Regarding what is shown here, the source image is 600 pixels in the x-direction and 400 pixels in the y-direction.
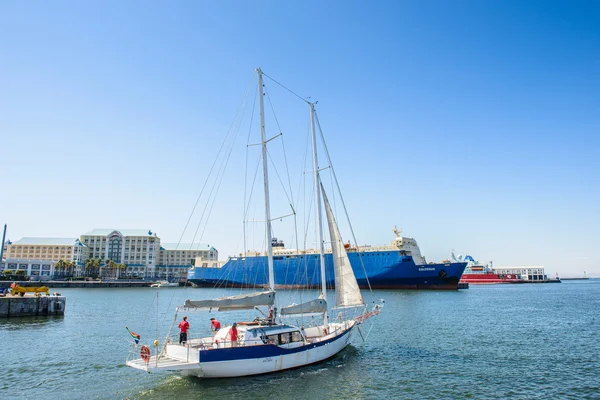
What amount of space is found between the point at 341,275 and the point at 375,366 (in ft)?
16.1

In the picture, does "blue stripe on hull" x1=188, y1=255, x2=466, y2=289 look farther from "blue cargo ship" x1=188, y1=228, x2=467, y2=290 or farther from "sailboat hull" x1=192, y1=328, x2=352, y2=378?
"sailboat hull" x1=192, y1=328, x2=352, y2=378

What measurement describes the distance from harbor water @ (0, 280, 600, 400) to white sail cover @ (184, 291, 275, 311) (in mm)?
2767

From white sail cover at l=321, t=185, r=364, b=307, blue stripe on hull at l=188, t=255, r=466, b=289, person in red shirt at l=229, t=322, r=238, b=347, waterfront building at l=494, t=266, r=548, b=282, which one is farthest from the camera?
A: waterfront building at l=494, t=266, r=548, b=282

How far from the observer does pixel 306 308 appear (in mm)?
18500

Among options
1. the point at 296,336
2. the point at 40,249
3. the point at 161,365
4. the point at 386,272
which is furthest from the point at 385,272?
the point at 40,249

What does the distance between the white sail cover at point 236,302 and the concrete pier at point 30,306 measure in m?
25.4

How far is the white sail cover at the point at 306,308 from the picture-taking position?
58.5 ft

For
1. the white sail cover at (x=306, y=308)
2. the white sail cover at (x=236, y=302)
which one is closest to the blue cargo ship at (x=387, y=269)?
the white sail cover at (x=306, y=308)

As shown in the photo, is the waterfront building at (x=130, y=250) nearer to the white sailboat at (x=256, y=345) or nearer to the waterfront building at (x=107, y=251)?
the waterfront building at (x=107, y=251)

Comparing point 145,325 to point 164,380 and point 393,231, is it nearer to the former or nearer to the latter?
point 164,380

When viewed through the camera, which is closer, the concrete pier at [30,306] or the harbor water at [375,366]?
the harbor water at [375,366]

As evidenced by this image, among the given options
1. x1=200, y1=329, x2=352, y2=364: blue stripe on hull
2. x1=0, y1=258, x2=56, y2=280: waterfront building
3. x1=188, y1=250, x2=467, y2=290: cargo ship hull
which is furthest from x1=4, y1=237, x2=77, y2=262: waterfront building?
x1=200, y1=329, x2=352, y2=364: blue stripe on hull

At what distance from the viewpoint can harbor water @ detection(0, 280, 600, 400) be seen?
14.5m

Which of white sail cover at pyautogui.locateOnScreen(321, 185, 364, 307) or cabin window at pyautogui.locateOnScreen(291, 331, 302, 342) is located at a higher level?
white sail cover at pyautogui.locateOnScreen(321, 185, 364, 307)
